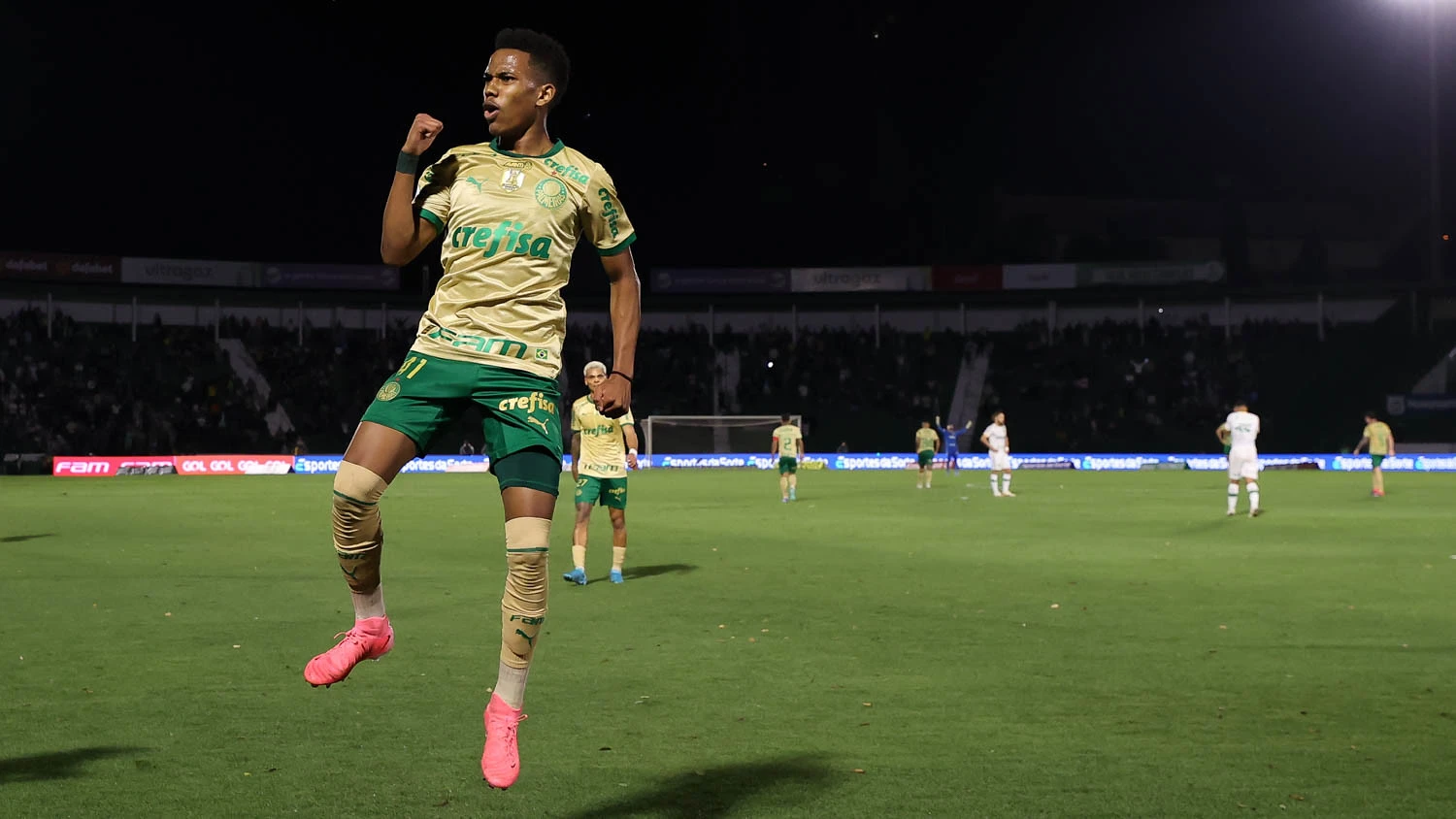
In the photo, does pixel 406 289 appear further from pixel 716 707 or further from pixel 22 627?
pixel 716 707

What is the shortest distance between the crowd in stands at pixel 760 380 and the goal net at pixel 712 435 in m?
3.38

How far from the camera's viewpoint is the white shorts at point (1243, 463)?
80.0 feet

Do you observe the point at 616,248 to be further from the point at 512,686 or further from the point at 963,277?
the point at 963,277

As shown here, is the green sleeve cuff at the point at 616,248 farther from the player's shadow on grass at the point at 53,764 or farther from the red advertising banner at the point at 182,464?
the red advertising banner at the point at 182,464

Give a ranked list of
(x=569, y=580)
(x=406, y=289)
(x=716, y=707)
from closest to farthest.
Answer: (x=716, y=707), (x=569, y=580), (x=406, y=289)

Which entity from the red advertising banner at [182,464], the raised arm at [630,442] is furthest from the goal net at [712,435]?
the raised arm at [630,442]

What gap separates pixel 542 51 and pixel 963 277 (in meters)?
60.3

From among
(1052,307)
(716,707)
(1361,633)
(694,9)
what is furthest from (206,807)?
(1052,307)

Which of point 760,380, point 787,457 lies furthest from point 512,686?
point 760,380

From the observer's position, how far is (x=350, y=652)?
5.16 meters

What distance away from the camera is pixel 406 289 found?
63.2m

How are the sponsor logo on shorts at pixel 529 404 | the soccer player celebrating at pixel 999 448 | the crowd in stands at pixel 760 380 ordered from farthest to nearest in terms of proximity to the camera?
the crowd in stands at pixel 760 380 < the soccer player celebrating at pixel 999 448 < the sponsor logo on shorts at pixel 529 404

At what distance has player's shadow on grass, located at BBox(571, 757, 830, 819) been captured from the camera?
17.6 ft

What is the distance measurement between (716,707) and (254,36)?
50.8m
